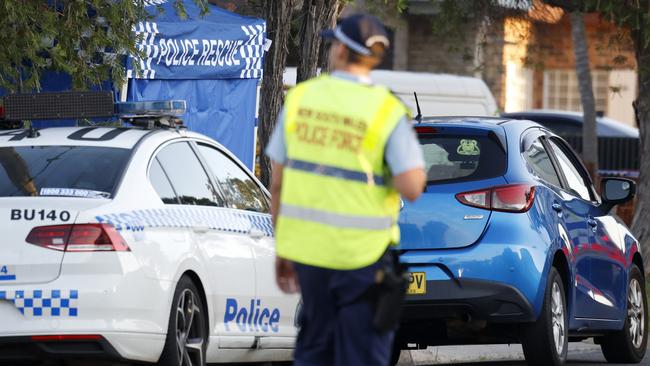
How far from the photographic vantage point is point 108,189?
7.53 m

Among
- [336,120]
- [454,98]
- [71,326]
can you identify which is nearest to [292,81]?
[454,98]

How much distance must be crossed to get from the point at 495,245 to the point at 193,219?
1788 mm

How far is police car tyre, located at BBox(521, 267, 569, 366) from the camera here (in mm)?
9055

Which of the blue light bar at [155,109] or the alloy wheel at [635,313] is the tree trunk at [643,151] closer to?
the alloy wheel at [635,313]

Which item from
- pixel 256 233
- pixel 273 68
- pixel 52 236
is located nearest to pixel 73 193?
pixel 52 236

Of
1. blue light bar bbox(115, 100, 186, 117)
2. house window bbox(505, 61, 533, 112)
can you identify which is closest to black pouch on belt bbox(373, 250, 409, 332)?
blue light bar bbox(115, 100, 186, 117)

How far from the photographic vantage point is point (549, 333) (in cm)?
909

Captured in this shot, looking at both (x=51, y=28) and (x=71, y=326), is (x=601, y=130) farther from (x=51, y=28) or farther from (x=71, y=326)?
(x=71, y=326)

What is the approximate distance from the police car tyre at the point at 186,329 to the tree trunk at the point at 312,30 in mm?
5397

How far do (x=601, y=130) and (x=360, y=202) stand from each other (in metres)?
24.2

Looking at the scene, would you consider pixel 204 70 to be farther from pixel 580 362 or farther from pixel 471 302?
pixel 471 302

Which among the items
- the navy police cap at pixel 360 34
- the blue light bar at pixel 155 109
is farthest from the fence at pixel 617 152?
the navy police cap at pixel 360 34

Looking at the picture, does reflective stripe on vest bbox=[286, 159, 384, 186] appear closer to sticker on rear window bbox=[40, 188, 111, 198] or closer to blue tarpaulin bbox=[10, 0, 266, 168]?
sticker on rear window bbox=[40, 188, 111, 198]

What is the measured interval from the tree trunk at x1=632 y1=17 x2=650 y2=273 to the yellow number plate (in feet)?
28.4
